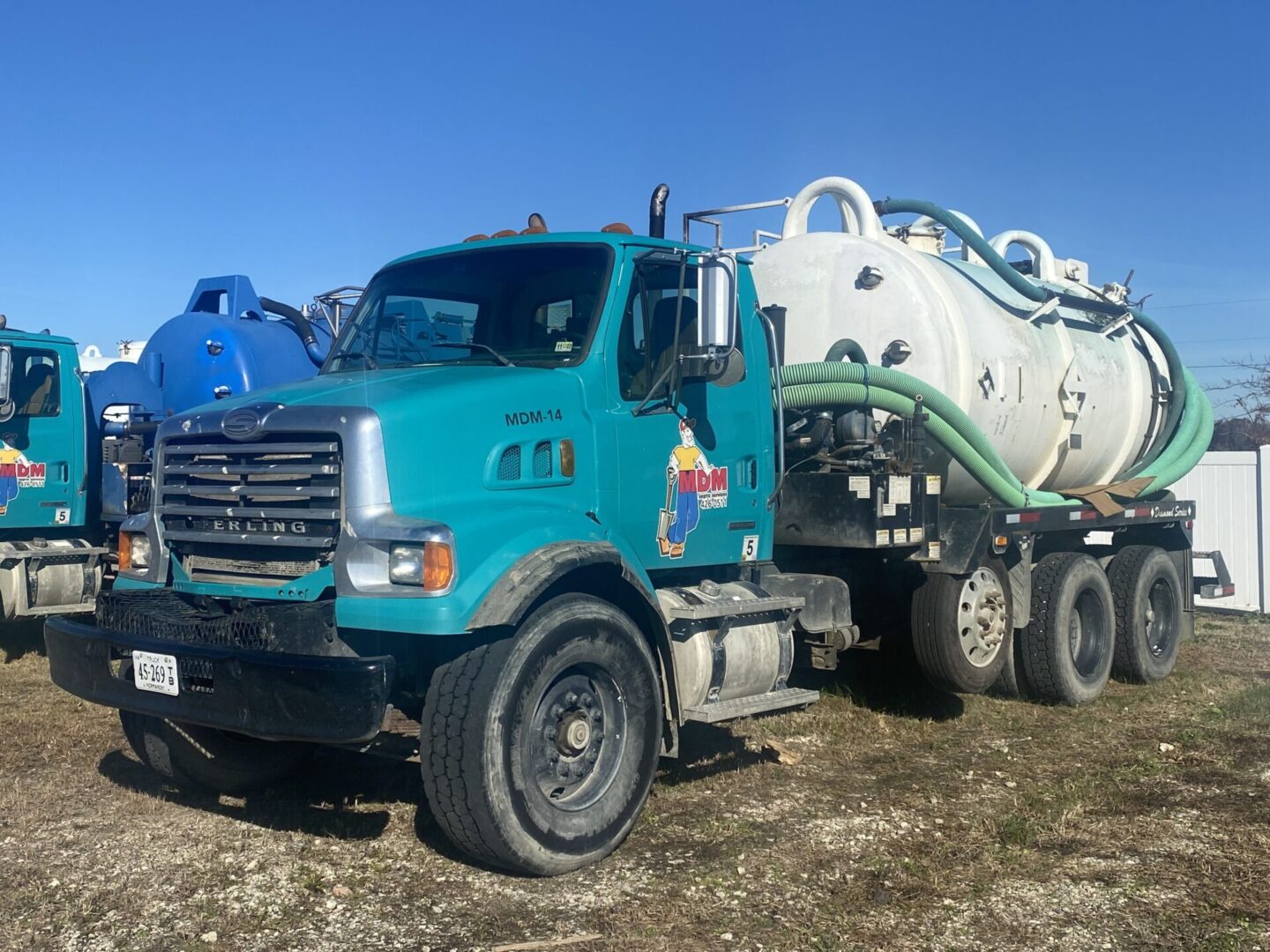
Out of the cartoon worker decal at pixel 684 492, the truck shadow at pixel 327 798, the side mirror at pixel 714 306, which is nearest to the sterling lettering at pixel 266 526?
the truck shadow at pixel 327 798

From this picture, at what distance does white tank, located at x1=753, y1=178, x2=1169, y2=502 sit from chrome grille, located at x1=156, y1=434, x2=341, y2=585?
401 cm

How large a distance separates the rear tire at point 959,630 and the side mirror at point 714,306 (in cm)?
290

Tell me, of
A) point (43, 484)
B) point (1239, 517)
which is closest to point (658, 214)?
point (43, 484)

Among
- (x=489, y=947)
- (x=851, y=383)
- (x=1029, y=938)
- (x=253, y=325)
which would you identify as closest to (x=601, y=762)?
(x=489, y=947)

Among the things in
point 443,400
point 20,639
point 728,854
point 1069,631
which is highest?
point 443,400

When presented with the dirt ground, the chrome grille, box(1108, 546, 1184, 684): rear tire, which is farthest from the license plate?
box(1108, 546, 1184, 684): rear tire

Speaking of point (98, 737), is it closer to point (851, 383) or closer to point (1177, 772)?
point (851, 383)

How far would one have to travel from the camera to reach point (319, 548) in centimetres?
503

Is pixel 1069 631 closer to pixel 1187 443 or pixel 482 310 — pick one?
pixel 1187 443

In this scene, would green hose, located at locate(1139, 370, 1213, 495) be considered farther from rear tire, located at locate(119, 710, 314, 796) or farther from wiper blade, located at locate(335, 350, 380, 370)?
rear tire, located at locate(119, 710, 314, 796)

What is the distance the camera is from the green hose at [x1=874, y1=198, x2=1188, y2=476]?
909 cm

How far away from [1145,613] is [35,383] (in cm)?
901

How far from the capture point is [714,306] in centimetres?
569

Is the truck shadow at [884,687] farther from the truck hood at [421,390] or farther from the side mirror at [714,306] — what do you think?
the truck hood at [421,390]
